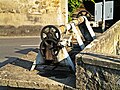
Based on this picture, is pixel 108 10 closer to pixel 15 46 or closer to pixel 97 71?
pixel 15 46

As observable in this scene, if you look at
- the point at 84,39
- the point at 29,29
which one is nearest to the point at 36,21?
the point at 29,29

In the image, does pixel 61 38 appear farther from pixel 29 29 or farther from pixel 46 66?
pixel 29 29

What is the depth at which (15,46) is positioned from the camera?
14.0 m

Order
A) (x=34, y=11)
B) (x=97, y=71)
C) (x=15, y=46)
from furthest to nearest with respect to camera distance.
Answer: (x=34, y=11) < (x=15, y=46) < (x=97, y=71)

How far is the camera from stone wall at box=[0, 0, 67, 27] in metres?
16.1

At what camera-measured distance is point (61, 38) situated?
6.75m

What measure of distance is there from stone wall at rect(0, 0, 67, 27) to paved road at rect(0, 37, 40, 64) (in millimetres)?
1036

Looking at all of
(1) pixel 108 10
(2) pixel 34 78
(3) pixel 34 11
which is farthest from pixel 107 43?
(3) pixel 34 11

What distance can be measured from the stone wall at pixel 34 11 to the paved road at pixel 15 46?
1036 millimetres

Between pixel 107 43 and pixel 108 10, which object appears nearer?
pixel 107 43

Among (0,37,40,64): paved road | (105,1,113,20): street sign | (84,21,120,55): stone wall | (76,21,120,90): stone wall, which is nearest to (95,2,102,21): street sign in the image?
(105,1,113,20): street sign

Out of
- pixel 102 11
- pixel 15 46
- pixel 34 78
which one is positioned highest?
pixel 102 11

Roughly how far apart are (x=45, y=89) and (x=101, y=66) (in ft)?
3.92

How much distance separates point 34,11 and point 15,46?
2.86 meters
